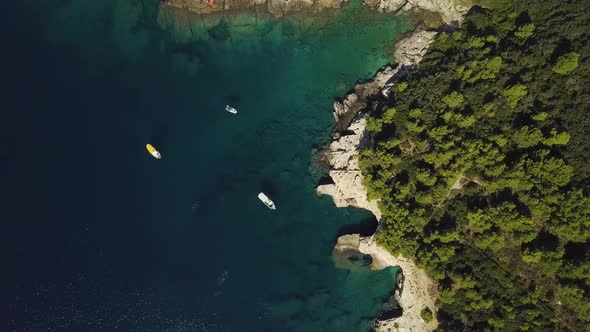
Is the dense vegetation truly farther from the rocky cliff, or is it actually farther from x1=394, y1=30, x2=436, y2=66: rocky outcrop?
the rocky cliff

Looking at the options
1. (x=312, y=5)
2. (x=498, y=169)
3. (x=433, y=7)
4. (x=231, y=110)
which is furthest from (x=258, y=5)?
(x=498, y=169)

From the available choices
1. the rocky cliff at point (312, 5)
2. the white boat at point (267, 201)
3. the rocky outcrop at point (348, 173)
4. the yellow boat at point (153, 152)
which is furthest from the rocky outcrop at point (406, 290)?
the rocky cliff at point (312, 5)

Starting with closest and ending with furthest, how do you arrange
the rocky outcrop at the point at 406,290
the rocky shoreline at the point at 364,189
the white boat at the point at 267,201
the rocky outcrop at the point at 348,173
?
1. the rocky outcrop at the point at 406,290
2. the rocky shoreline at the point at 364,189
3. the rocky outcrop at the point at 348,173
4. the white boat at the point at 267,201

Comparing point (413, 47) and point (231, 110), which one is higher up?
point (413, 47)

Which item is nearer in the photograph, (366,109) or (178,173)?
(366,109)

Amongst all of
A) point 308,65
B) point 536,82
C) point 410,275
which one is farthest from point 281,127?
point 536,82

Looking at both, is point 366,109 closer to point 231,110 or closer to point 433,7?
point 433,7

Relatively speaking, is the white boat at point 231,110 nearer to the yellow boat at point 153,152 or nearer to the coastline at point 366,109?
the yellow boat at point 153,152
